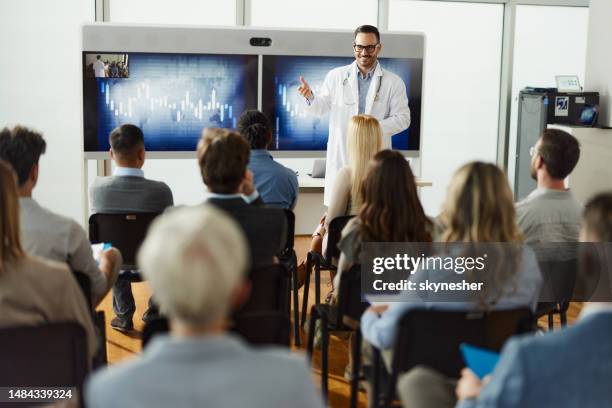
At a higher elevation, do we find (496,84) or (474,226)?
(496,84)

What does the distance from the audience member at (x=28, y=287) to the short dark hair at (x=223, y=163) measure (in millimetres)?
985

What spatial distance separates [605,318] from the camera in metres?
1.70

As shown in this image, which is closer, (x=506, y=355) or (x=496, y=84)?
(x=506, y=355)

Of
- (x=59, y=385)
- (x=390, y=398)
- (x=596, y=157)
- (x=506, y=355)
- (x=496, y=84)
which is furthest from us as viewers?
(x=496, y=84)

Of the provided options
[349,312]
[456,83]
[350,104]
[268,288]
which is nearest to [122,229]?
[268,288]

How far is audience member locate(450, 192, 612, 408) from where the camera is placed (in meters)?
1.66

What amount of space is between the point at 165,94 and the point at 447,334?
4516 mm

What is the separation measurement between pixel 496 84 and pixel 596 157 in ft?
7.04

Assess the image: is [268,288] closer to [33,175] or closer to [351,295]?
[351,295]

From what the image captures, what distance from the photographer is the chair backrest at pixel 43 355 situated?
2.12 metres

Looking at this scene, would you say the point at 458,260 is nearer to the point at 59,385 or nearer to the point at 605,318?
the point at 605,318

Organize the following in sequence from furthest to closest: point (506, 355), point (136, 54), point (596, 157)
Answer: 1. point (596, 157)
2. point (136, 54)
3. point (506, 355)

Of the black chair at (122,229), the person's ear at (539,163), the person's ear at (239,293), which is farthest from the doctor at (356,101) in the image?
the person's ear at (239,293)

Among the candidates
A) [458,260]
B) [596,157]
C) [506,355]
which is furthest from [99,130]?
[506,355]
